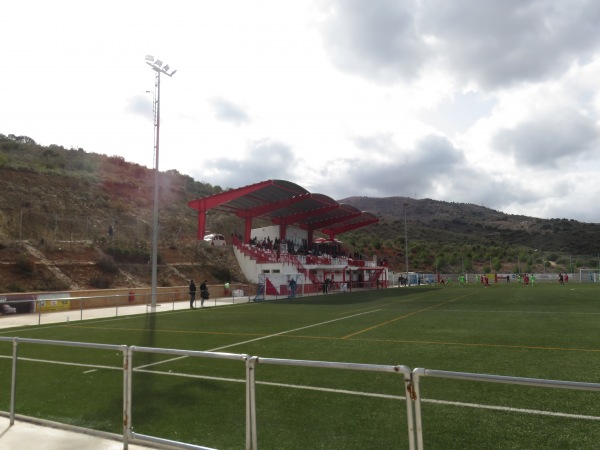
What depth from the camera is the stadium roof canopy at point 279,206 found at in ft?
146

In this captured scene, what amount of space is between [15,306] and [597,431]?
84.8 feet

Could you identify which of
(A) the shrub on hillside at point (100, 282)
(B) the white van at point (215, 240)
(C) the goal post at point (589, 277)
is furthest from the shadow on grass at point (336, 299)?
(C) the goal post at point (589, 277)

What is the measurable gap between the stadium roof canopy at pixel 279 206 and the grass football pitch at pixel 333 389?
29087 mm

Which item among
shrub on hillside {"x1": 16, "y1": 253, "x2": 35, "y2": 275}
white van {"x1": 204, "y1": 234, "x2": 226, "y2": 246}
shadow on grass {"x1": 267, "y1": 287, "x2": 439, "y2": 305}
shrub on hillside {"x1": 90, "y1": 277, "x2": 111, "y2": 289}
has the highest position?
white van {"x1": 204, "y1": 234, "x2": 226, "y2": 246}

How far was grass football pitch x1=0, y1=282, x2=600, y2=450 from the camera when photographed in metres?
5.67

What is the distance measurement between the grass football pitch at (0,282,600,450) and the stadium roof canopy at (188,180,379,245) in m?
29.1

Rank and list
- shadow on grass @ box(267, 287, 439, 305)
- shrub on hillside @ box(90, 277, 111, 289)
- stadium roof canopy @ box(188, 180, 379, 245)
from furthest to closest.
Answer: stadium roof canopy @ box(188, 180, 379, 245), shrub on hillside @ box(90, 277, 111, 289), shadow on grass @ box(267, 287, 439, 305)

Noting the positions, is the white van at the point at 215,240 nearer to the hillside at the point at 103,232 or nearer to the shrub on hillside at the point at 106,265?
the hillside at the point at 103,232

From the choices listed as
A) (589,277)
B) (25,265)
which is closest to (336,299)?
(25,265)

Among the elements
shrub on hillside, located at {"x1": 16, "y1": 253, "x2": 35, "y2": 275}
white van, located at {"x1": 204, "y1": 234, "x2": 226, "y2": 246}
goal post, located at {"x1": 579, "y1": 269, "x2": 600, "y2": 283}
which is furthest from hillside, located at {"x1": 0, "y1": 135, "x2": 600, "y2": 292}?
goal post, located at {"x1": 579, "y1": 269, "x2": 600, "y2": 283}

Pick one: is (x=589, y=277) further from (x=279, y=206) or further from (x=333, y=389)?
(x=333, y=389)

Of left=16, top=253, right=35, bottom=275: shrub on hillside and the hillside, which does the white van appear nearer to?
the hillside

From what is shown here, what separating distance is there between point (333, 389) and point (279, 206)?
41167 mm

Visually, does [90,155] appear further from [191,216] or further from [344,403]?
[344,403]
